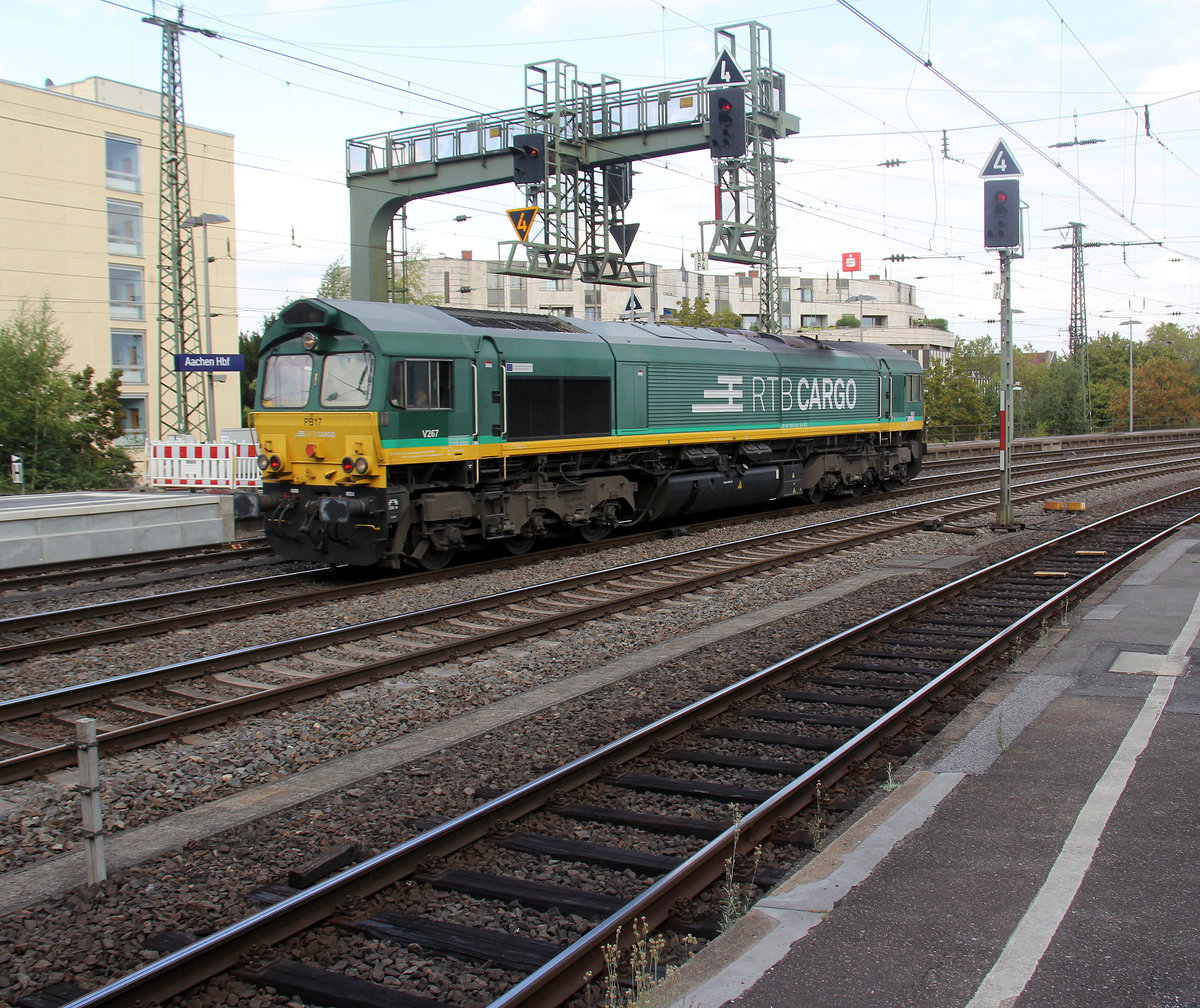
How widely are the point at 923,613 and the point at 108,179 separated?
38.2m

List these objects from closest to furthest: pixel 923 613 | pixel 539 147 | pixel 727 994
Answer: pixel 727 994
pixel 923 613
pixel 539 147

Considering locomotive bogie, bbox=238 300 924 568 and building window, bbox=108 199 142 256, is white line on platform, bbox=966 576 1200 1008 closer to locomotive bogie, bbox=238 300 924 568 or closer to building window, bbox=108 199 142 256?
locomotive bogie, bbox=238 300 924 568

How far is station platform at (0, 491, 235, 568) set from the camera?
14.6 m

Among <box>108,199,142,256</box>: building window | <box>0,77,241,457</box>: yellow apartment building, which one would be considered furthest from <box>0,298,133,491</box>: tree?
<box>108,199,142,256</box>: building window

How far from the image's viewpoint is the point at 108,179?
39.5 m

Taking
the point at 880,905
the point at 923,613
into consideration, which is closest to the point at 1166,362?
the point at 923,613

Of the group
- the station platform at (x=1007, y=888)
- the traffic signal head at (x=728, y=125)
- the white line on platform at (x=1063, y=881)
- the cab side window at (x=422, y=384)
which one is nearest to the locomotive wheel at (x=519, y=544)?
the cab side window at (x=422, y=384)

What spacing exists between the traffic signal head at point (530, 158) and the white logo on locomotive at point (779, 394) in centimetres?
511

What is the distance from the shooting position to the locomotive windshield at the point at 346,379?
12961 mm

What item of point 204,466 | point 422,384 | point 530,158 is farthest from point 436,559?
point 530,158

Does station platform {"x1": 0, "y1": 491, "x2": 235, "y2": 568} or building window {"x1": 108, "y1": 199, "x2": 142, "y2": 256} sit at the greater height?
building window {"x1": 108, "y1": 199, "x2": 142, "y2": 256}

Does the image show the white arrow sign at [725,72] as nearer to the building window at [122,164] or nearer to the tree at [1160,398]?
the building window at [122,164]

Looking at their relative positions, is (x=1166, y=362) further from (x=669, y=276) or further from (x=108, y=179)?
(x=108, y=179)

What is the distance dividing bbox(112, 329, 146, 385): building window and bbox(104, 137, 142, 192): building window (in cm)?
548
